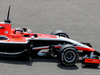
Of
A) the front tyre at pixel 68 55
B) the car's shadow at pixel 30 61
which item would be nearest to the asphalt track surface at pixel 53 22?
the car's shadow at pixel 30 61

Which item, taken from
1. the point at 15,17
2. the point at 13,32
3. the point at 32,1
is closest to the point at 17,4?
the point at 32,1

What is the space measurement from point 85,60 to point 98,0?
51.4 feet

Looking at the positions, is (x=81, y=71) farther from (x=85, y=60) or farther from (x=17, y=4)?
(x=17, y=4)

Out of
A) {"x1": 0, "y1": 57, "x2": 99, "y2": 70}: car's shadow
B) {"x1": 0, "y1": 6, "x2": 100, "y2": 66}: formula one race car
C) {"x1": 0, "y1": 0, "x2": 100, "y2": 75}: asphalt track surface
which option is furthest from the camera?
{"x1": 0, "y1": 6, "x2": 100, "y2": 66}: formula one race car

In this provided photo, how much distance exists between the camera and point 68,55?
9.27m

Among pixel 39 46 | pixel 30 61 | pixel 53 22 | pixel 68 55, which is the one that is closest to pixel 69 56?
pixel 68 55

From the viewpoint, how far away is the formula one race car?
916cm

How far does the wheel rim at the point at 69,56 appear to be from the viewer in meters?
9.18

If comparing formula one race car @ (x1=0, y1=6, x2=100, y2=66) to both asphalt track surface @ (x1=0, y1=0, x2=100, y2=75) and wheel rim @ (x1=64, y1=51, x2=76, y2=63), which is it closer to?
wheel rim @ (x1=64, y1=51, x2=76, y2=63)

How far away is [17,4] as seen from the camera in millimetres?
20141

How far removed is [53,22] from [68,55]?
735cm

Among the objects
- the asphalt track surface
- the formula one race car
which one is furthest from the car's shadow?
the formula one race car

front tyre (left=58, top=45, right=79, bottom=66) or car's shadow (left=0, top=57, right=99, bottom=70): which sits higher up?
front tyre (left=58, top=45, right=79, bottom=66)

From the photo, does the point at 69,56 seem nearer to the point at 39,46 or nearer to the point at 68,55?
the point at 68,55
